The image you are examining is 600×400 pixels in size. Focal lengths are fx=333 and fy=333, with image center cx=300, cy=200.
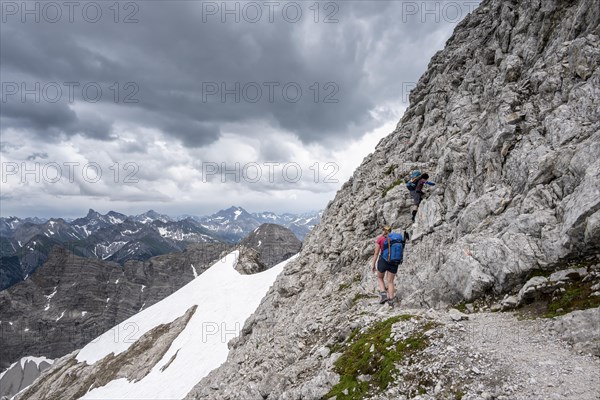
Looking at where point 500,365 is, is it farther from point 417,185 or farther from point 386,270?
point 417,185

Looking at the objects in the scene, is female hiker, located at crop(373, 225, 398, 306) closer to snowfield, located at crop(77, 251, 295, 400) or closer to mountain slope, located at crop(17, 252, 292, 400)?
snowfield, located at crop(77, 251, 295, 400)

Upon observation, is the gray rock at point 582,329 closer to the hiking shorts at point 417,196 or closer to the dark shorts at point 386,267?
the dark shorts at point 386,267

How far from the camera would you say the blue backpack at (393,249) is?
18.2 m

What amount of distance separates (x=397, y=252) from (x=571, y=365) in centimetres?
932

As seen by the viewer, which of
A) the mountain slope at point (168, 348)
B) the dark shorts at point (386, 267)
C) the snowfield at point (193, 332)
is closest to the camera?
the dark shorts at point (386, 267)

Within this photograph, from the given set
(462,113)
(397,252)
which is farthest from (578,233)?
(462,113)

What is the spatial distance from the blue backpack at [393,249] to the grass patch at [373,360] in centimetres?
368

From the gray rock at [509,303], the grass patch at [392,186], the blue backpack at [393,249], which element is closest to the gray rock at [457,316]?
the gray rock at [509,303]

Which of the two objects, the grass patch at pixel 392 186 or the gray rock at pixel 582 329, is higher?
the grass patch at pixel 392 186

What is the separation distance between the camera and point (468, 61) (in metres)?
39.8

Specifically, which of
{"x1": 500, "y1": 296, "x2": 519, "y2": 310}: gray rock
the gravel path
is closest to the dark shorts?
the gravel path

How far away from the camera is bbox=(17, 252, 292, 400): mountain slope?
185 ft

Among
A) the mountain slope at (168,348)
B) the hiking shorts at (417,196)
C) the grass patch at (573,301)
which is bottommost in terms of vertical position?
the mountain slope at (168,348)

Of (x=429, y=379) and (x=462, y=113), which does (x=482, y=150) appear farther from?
(x=429, y=379)
